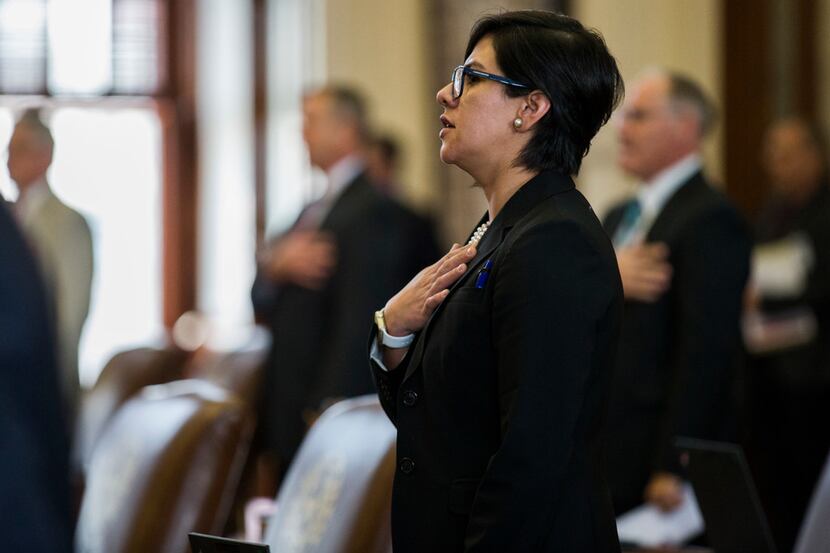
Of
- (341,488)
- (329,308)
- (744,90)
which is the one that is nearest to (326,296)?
(329,308)

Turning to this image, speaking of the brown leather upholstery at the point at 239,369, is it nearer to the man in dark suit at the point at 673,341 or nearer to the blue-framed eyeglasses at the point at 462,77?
the man in dark suit at the point at 673,341

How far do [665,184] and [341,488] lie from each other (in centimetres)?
155

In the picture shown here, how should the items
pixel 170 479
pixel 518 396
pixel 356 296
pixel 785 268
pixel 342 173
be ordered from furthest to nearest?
pixel 785 268
pixel 342 173
pixel 356 296
pixel 170 479
pixel 518 396

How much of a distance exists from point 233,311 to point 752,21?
156 inches

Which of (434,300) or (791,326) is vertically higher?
(434,300)

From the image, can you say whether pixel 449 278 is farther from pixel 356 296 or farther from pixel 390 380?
pixel 356 296

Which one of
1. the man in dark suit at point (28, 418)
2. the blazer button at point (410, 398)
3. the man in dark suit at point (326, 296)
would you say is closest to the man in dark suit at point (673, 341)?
the blazer button at point (410, 398)

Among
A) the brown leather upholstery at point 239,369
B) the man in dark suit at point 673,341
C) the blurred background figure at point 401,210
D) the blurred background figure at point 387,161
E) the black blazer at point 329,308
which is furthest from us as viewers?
the blurred background figure at point 387,161

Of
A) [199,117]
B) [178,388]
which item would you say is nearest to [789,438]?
[178,388]

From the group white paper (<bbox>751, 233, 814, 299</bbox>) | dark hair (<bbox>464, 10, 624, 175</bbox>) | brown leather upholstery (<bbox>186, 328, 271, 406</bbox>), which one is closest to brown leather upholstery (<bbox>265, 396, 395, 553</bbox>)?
dark hair (<bbox>464, 10, 624, 175</bbox>)

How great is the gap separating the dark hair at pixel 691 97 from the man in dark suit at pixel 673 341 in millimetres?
258

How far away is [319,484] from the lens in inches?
98.5

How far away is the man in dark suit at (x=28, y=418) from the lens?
4.41 feet

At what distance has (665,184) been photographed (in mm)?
3658
